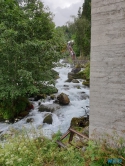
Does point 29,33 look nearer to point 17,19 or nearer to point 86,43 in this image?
point 17,19

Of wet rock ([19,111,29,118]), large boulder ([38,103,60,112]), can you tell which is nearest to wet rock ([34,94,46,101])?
large boulder ([38,103,60,112])

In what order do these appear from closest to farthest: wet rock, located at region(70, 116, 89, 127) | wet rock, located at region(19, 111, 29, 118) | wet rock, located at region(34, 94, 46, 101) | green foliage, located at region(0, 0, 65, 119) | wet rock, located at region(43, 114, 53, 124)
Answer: green foliage, located at region(0, 0, 65, 119)
wet rock, located at region(70, 116, 89, 127)
wet rock, located at region(43, 114, 53, 124)
wet rock, located at region(19, 111, 29, 118)
wet rock, located at region(34, 94, 46, 101)

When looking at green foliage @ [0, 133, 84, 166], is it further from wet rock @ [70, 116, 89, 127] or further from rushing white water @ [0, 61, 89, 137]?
wet rock @ [70, 116, 89, 127]

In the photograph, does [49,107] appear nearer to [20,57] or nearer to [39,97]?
[39,97]

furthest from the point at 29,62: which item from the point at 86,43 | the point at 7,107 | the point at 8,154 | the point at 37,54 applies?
the point at 86,43

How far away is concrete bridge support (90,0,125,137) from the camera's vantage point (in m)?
2.19

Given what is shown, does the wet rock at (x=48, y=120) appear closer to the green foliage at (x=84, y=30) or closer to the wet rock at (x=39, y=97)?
the wet rock at (x=39, y=97)

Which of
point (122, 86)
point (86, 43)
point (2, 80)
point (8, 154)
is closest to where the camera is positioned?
point (122, 86)

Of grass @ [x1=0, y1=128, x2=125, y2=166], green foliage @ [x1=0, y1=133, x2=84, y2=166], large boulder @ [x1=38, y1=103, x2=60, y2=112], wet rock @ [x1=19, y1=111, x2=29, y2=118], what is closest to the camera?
grass @ [x1=0, y1=128, x2=125, y2=166]

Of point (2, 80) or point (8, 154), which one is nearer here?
point (8, 154)

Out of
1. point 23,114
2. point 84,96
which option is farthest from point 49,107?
point 84,96

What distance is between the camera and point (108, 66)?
7.57 feet

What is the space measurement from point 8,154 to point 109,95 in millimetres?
1769

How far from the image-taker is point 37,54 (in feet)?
24.4
